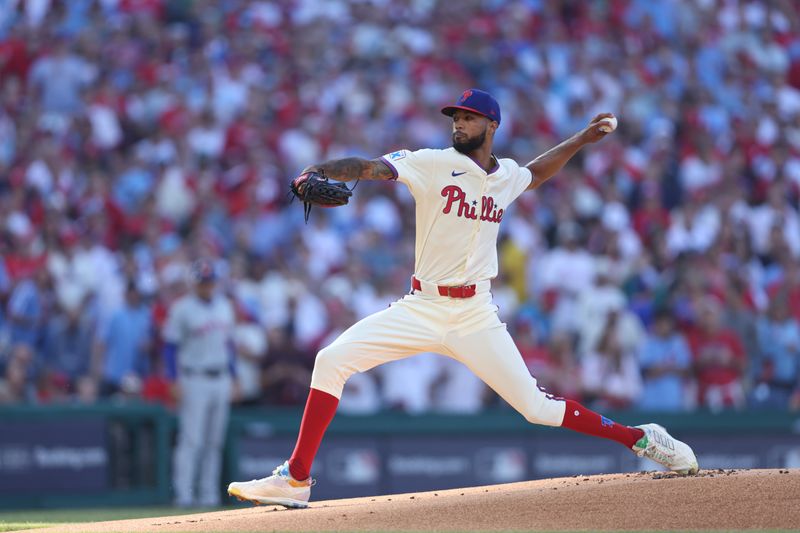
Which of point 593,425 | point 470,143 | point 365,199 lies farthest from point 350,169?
point 365,199

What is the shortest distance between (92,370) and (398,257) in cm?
345

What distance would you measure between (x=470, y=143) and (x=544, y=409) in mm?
1520

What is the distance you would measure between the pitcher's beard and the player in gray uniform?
4750 mm

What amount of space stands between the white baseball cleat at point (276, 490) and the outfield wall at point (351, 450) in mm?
4831

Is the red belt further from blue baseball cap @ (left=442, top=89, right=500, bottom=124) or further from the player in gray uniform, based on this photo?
the player in gray uniform

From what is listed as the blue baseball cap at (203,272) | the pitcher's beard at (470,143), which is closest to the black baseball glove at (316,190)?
the pitcher's beard at (470,143)

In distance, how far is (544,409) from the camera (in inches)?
284

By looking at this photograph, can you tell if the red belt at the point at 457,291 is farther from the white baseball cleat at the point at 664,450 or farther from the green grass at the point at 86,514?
the green grass at the point at 86,514

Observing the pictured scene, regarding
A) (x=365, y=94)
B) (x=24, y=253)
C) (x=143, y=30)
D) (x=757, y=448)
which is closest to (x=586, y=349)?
(x=757, y=448)

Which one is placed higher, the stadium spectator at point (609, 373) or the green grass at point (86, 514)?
the stadium spectator at point (609, 373)

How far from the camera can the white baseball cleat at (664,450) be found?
750cm

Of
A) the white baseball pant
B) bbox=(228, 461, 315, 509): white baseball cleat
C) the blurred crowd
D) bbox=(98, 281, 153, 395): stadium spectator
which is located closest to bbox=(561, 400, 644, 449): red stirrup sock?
the white baseball pant

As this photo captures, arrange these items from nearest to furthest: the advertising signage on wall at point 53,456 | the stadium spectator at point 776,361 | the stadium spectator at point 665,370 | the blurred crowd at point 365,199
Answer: the advertising signage on wall at point 53,456 < the blurred crowd at point 365,199 < the stadium spectator at point 665,370 < the stadium spectator at point 776,361

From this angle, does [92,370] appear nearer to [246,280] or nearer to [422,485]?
[246,280]
